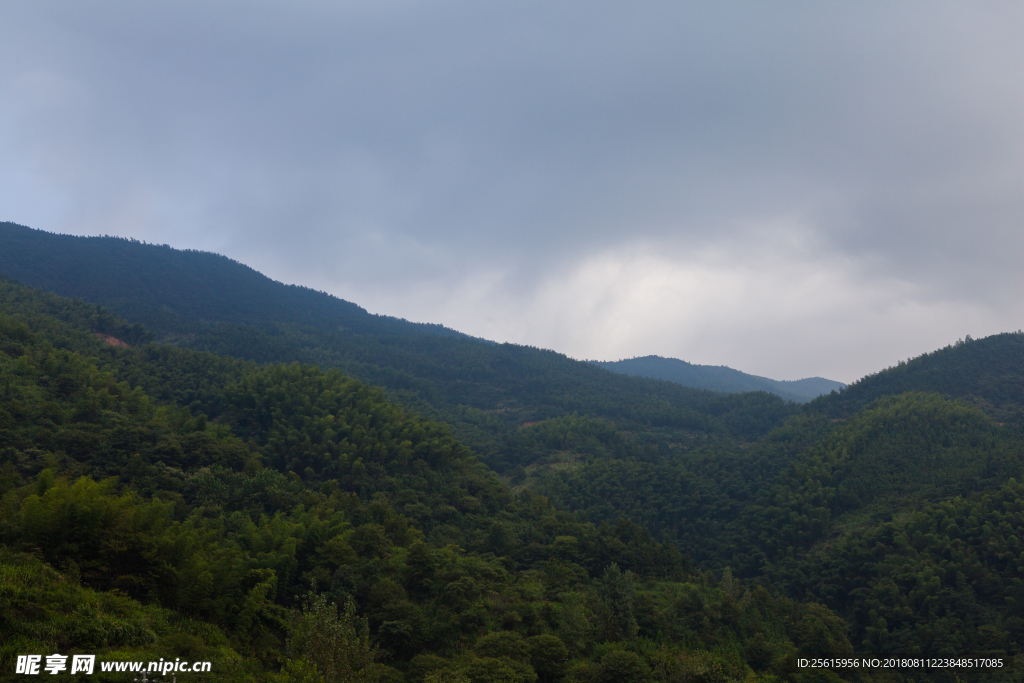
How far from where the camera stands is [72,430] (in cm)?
3334

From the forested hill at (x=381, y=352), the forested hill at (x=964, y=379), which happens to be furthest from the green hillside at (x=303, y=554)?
the forested hill at (x=964, y=379)

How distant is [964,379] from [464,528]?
8182cm

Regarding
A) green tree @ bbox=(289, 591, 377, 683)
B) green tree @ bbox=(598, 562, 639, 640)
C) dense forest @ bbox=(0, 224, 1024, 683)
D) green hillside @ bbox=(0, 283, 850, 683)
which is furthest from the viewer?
green tree @ bbox=(598, 562, 639, 640)

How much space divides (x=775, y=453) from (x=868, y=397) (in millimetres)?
24833

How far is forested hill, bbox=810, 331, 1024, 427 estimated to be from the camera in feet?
247

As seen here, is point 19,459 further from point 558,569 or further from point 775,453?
point 775,453

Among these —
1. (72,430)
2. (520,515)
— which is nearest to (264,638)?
(72,430)

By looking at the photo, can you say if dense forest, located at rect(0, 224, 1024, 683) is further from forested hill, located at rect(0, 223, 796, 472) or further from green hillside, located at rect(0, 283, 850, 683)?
forested hill, located at rect(0, 223, 796, 472)

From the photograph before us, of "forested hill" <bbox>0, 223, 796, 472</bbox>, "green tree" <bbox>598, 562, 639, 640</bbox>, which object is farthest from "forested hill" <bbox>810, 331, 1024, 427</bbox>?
"green tree" <bbox>598, 562, 639, 640</bbox>

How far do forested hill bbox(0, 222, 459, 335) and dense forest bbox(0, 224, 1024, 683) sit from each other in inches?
2220

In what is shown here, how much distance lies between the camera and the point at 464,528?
143ft

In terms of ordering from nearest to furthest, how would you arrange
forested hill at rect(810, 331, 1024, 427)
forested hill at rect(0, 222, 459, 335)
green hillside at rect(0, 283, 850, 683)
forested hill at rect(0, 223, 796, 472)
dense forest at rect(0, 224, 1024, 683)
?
green hillside at rect(0, 283, 850, 683) < dense forest at rect(0, 224, 1024, 683) < forested hill at rect(810, 331, 1024, 427) < forested hill at rect(0, 223, 796, 472) < forested hill at rect(0, 222, 459, 335)

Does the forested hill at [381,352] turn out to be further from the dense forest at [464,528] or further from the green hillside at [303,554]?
the green hillside at [303,554]

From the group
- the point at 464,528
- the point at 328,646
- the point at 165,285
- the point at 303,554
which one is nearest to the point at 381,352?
the point at 165,285
